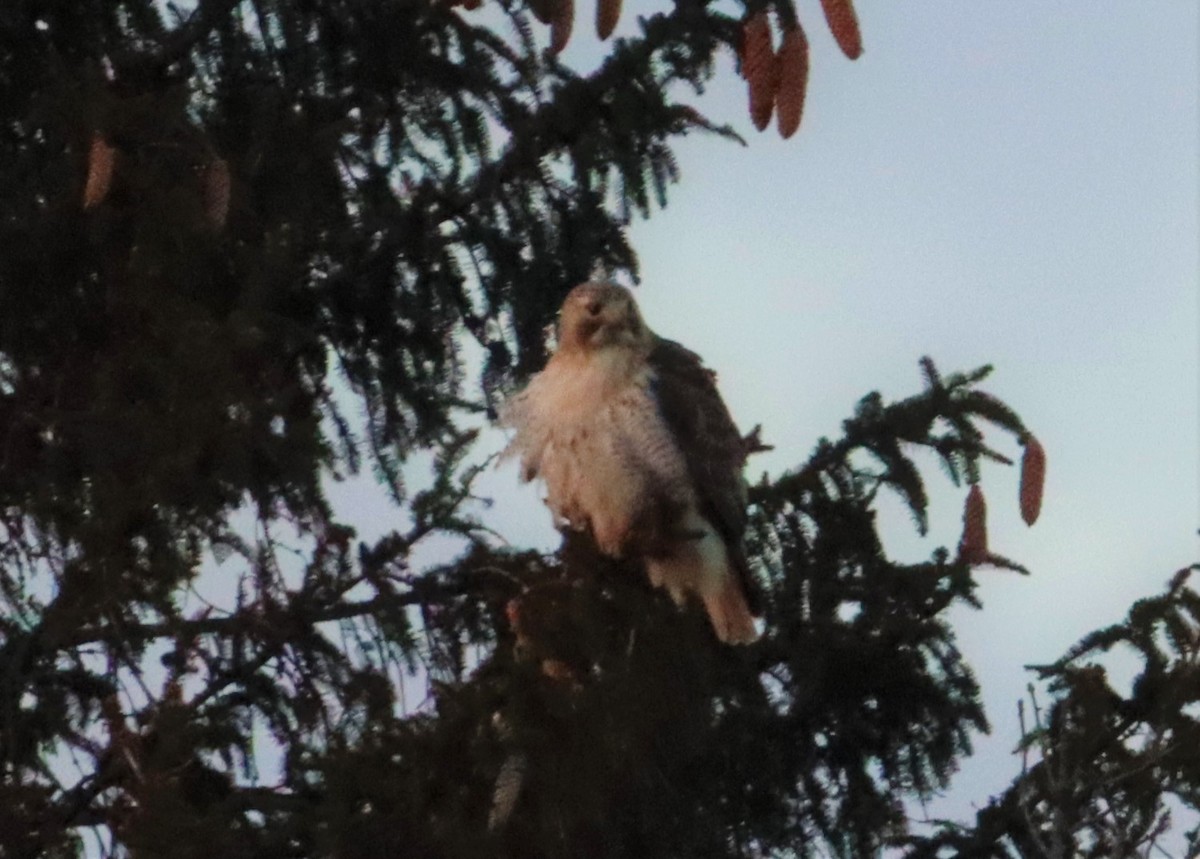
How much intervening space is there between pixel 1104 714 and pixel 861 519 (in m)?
0.71

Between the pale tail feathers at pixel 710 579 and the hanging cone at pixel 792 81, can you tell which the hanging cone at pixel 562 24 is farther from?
the pale tail feathers at pixel 710 579

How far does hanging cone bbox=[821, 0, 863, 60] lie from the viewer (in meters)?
3.29

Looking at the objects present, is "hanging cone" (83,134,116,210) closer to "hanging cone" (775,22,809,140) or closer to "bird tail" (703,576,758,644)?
"hanging cone" (775,22,809,140)

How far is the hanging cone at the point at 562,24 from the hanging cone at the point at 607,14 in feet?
1.19

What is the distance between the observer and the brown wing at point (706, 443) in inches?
205

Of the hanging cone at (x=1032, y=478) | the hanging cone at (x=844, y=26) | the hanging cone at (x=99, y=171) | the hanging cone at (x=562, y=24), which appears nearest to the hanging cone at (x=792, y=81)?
the hanging cone at (x=844, y=26)

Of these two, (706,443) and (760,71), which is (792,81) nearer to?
(760,71)

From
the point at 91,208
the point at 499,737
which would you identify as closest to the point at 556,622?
the point at 499,737

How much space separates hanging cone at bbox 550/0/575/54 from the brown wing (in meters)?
1.78

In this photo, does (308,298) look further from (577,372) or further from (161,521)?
(161,521)

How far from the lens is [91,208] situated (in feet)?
11.9

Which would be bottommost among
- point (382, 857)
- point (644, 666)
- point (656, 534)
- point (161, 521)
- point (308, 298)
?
point (382, 857)

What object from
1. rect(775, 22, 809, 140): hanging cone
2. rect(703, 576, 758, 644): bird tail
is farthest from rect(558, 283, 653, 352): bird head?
rect(775, 22, 809, 140): hanging cone

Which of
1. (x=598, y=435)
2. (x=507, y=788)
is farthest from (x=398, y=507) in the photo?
(x=507, y=788)
